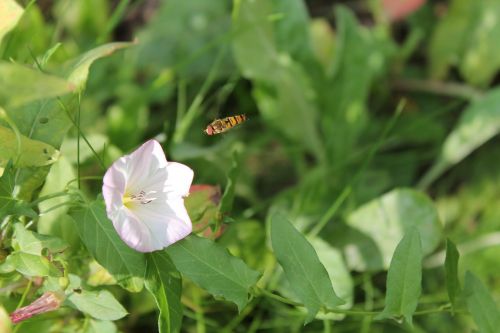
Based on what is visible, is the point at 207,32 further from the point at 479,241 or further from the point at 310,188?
the point at 479,241

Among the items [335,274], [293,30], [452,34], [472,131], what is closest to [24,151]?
[335,274]

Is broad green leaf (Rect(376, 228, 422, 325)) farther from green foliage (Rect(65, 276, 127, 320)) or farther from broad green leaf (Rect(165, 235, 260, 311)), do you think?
green foliage (Rect(65, 276, 127, 320))

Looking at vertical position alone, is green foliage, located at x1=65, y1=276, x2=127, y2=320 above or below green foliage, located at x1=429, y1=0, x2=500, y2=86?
above

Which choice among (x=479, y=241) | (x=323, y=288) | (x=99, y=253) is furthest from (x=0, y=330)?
(x=479, y=241)

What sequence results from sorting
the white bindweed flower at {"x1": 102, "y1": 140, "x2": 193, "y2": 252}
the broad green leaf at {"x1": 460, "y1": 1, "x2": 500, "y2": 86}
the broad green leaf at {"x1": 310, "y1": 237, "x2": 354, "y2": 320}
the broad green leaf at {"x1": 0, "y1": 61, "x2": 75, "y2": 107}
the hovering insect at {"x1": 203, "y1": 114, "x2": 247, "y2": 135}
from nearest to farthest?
the broad green leaf at {"x1": 0, "y1": 61, "x2": 75, "y2": 107} → the white bindweed flower at {"x1": 102, "y1": 140, "x2": 193, "y2": 252} → the hovering insect at {"x1": 203, "y1": 114, "x2": 247, "y2": 135} → the broad green leaf at {"x1": 310, "y1": 237, "x2": 354, "y2": 320} → the broad green leaf at {"x1": 460, "y1": 1, "x2": 500, "y2": 86}

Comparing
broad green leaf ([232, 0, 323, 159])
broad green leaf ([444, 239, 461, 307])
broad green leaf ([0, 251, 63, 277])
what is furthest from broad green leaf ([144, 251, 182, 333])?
broad green leaf ([232, 0, 323, 159])

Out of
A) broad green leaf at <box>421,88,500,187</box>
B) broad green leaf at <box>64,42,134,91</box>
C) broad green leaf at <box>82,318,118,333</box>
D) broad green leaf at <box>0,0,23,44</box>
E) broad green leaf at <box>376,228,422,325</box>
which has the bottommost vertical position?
broad green leaf at <box>421,88,500,187</box>

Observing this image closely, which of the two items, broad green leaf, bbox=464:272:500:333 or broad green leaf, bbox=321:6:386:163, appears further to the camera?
broad green leaf, bbox=321:6:386:163
